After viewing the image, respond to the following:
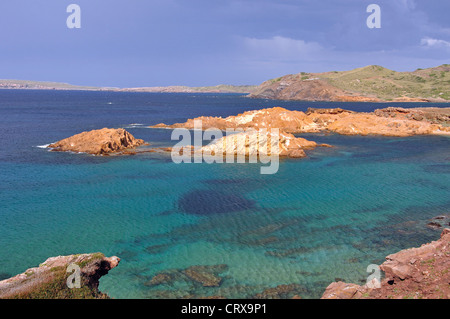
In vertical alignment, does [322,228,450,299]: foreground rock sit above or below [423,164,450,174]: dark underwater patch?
below

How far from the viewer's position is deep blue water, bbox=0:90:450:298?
1917cm

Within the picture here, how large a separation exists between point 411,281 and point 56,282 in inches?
603

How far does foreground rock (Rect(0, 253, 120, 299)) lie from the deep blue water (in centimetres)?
163

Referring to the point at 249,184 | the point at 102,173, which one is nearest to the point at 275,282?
the point at 249,184

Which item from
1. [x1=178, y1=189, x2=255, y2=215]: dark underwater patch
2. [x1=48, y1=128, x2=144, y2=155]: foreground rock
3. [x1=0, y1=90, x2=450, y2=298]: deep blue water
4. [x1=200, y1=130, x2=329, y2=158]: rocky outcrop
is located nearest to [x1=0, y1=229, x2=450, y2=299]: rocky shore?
[x1=0, y1=90, x2=450, y2=298]: deep blue water

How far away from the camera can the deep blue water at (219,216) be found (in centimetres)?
1917

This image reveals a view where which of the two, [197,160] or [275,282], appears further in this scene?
[197,160]

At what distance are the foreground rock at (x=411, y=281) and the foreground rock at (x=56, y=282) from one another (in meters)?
10.6

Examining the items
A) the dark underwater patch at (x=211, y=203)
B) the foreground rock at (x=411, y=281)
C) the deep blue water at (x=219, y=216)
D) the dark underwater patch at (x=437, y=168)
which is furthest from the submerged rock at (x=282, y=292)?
the dark underwater patch at (x=437, y=168)

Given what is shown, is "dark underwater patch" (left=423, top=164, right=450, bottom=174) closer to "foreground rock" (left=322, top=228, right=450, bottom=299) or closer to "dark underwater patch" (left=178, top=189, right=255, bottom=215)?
"dark underwater patch" (left=178, top=189, right=255, bottom=215)

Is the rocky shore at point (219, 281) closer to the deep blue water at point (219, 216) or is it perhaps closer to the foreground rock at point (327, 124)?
the deep blue water at point (219, 216)

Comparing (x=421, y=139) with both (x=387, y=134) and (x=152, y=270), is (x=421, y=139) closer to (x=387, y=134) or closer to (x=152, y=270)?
(x=387, y=134)
